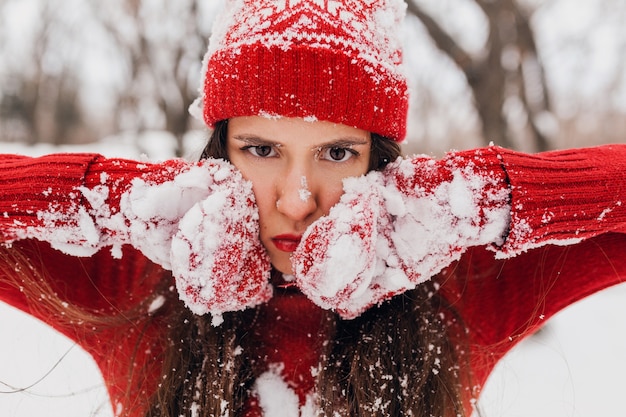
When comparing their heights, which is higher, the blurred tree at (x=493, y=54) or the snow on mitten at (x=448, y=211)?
the blurred tree at (x=493, y=54)

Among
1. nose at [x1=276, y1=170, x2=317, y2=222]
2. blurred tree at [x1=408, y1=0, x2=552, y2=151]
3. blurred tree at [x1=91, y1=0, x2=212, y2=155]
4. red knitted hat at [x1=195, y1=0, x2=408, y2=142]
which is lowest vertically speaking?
nose at [x1=276, y1=170, x2=317, y2=222]

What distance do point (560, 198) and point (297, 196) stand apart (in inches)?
21.3

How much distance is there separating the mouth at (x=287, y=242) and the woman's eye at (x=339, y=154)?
19 cm

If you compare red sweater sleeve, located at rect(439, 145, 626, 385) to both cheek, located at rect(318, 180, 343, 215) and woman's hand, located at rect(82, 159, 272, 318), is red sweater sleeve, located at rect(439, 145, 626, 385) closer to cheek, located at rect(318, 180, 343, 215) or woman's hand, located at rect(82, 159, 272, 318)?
cheek, located at rect(318, 180, 343, 215)

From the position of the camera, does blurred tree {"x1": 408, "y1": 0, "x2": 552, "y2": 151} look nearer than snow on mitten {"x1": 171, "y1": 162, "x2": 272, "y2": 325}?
No

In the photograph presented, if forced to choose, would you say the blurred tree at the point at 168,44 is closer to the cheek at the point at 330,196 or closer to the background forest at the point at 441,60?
the background forest at the point at 441,60

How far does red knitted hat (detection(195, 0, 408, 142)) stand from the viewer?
103cm

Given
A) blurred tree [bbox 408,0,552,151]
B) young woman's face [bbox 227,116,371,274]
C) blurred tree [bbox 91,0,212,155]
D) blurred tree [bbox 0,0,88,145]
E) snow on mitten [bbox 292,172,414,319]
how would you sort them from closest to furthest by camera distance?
snow on mitten [bbox 292,172,414,319], young woman's face [bbox 227,116,371,274], blurred tree [bbox 408,0,552,151], blurred tree [bbox 91,0,212,155], blurred tree [bbox 0,0,88,145]

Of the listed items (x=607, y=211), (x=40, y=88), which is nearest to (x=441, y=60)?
(x=607, y=211)

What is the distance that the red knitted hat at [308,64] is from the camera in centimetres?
103

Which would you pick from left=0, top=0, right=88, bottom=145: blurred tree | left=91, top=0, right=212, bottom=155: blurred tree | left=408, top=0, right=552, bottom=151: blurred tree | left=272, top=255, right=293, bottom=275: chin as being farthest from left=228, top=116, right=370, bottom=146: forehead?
left=0, top=0, right=88, bottom=145: blurred tree

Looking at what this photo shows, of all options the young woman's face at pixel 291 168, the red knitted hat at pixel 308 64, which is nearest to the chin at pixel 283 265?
the young woman's face at pixel 291 168

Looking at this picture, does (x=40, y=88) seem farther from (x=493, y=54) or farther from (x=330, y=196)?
(x=330, y=196)

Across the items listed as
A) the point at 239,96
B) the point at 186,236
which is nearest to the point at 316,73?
the point at 239,96
